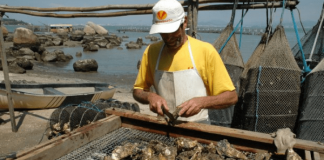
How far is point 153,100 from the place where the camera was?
293 centimetres

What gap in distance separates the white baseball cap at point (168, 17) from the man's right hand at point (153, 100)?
0.76 metres

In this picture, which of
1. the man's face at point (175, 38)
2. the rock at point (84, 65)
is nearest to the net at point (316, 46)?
the man's face at point (175, 38)

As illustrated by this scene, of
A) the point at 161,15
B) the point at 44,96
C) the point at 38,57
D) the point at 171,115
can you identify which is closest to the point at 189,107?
the point at 171,115

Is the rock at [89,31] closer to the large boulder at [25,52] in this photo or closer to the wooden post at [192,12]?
the large boulder at [25,52]

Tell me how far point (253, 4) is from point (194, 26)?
1393mm

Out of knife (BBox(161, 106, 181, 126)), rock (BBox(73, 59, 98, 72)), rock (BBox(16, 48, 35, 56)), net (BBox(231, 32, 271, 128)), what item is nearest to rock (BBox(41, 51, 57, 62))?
rock (BBox(16, 48, 35, 56))

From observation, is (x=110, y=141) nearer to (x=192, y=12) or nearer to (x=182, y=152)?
(x=182, y=152)

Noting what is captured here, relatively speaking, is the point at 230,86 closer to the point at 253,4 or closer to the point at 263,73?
the point at 263,73

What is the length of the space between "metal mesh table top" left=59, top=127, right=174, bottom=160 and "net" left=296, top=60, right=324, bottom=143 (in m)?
2.91

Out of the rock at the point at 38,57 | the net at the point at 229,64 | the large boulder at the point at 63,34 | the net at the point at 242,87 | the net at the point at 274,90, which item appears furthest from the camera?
the large boulder at the point at 63,34

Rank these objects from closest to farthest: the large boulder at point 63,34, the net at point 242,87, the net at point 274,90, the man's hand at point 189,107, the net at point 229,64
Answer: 1. the man's hand at point 189,107
2. the net at point 274,90
3. the net at point 242,87
4. the net at point 229,64
5. the large boulder at point 63,34

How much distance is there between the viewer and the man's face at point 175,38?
2947 millimetres

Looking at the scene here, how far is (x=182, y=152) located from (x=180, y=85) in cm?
104

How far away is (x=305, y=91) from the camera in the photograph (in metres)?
4.67
